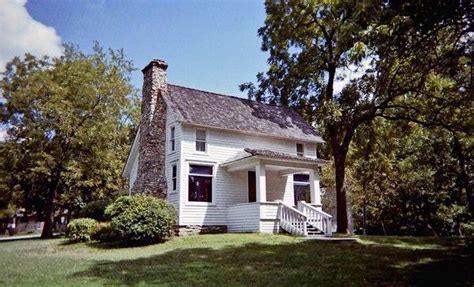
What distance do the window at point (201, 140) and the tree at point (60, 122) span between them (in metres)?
11.5

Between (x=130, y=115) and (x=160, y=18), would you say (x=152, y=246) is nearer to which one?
(x=160, y=18)

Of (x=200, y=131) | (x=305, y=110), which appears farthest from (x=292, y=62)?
(x=200, y=131)

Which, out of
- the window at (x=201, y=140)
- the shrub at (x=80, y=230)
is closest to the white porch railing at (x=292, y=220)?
the window at (x=201, y=140)

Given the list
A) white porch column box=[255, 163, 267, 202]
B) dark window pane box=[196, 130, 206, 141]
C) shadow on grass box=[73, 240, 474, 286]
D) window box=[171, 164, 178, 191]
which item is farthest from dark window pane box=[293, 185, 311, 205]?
shadow on grass box=[73, 240, 474, 286]

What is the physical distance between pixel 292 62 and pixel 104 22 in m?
14.9

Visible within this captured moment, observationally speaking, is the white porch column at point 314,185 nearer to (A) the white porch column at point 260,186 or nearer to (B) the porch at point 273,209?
(B) the porch at point 273,209

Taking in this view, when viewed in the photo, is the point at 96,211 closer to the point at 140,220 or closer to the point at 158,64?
the point at 140,220

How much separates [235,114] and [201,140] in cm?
321

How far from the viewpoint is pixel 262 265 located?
10234 millimetres

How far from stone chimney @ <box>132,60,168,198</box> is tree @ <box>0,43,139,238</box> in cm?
795

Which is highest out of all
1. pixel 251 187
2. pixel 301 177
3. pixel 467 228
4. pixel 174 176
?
pixel 301 177

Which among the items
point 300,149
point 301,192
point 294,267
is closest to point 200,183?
point 300,149

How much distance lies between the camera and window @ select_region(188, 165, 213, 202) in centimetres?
1931

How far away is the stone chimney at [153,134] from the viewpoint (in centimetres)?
2083
